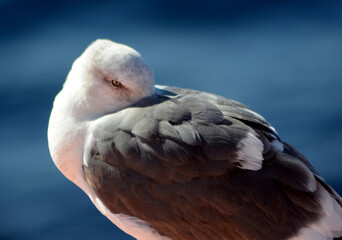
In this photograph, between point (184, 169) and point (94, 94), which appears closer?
point (184, 169)

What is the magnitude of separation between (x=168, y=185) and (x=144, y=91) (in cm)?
38

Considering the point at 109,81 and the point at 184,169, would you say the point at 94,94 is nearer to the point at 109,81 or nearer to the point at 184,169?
the point at 109,81

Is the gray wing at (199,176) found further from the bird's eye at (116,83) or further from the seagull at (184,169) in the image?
the bird's eye at (116,83)

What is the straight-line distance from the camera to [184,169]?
239 cm

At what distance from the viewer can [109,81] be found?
2541mm

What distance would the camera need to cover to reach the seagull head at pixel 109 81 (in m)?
2.49

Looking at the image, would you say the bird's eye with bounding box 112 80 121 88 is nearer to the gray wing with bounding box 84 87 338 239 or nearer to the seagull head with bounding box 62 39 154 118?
the seagull head with bounding box 62 39 154 118

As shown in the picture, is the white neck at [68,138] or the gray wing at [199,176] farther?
the white neck at [68,138]

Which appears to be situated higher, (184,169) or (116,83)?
(116,83)

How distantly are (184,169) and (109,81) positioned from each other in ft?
1.49

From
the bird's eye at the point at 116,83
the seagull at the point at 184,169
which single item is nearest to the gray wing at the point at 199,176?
the seagull at the point at 184,169

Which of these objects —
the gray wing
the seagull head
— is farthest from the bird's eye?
the gray wing

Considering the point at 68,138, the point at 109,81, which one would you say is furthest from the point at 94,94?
the point at 68,138

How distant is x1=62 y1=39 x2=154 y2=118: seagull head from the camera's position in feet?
8.16
